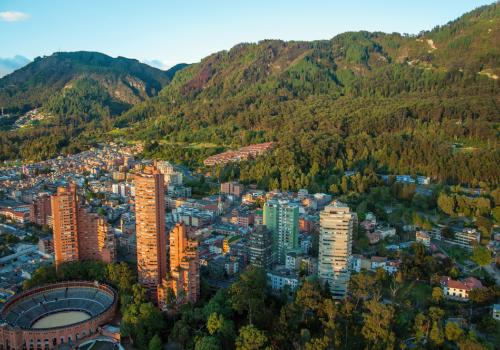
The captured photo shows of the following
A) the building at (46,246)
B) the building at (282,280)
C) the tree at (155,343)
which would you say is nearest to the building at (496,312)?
the building at (282,280)

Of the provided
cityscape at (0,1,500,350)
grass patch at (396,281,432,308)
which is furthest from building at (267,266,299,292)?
grass patch at (396,281,432,308)

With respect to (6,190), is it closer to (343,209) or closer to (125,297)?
(125,297)

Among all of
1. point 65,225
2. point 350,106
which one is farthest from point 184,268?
point 350,106

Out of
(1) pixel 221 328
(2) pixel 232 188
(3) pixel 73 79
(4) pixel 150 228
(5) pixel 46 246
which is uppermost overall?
(3) pixel 73 79

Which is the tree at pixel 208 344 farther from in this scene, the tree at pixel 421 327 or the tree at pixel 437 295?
the tree at pixel 437 295

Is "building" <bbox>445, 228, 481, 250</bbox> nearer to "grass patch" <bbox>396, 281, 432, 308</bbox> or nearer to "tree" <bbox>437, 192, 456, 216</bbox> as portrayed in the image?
"tree" <bbox>437, 192, 456, 216</bbox>

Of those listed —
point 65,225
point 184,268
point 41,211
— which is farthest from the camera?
point 41,211

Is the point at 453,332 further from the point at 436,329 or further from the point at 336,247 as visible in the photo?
the point at 336,247

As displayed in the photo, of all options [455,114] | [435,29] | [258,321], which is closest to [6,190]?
[258,321]
